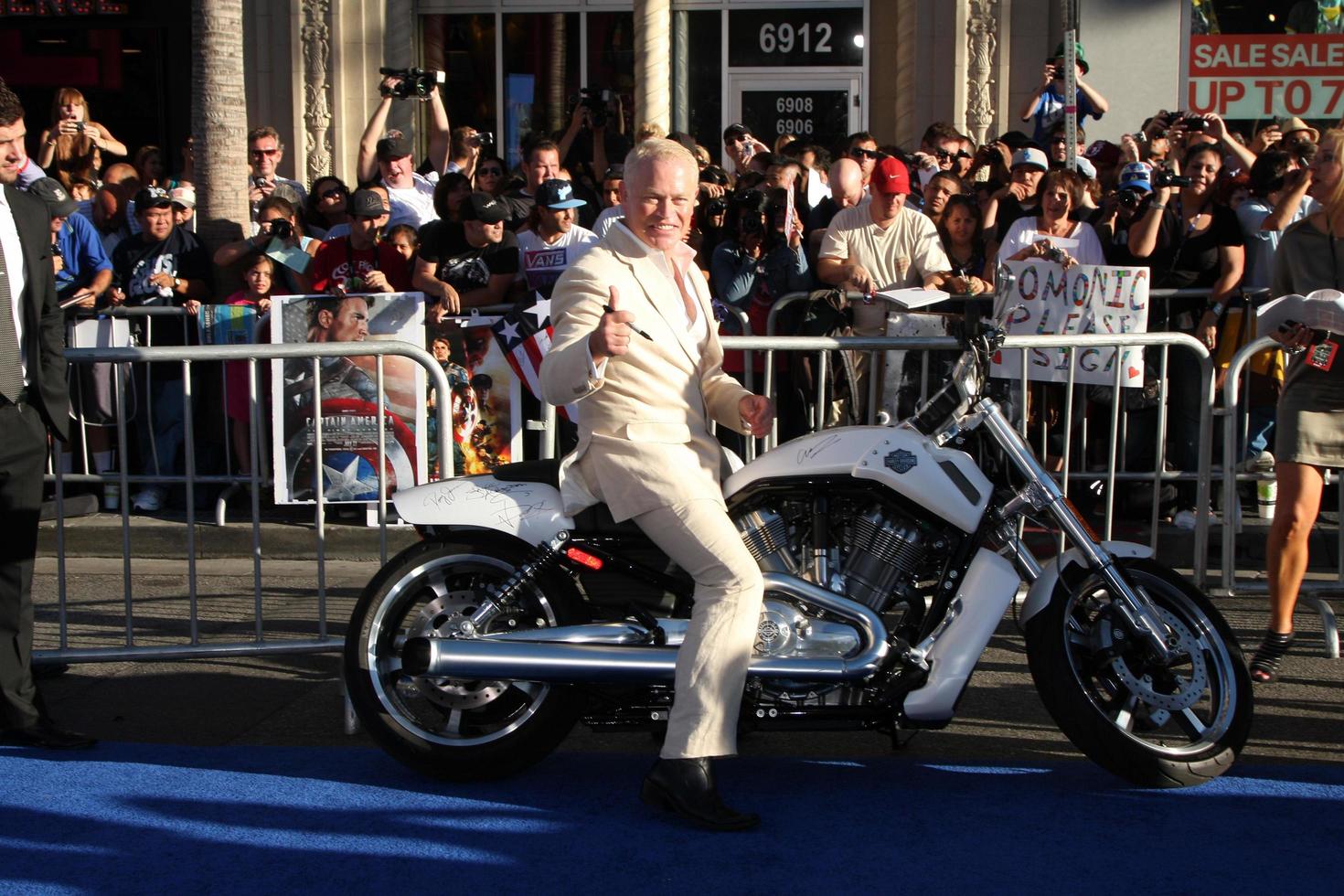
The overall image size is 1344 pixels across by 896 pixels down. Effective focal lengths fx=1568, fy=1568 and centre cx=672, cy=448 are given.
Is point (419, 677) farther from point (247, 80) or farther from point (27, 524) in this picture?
point (247, 80)

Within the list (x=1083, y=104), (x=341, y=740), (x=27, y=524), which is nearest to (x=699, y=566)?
(x=341, y=740)

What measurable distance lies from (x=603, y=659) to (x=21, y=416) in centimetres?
225

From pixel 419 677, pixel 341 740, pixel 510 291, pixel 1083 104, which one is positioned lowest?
pixel 341 740

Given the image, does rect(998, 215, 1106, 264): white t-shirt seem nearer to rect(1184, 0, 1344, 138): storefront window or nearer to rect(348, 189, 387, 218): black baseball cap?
rect(348, 189, 387, 218): black baseball cap

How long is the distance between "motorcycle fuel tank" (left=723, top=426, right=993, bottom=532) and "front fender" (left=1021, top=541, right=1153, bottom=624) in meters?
0.31

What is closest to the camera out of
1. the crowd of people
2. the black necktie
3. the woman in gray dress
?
the black necktie

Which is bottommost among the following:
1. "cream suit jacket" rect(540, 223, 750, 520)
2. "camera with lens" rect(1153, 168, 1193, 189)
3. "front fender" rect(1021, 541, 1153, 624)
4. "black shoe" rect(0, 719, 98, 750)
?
"black shoe" rect(0, 719, 98, 750)

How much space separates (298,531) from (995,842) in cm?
498

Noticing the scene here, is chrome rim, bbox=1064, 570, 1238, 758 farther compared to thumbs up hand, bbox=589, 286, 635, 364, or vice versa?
chrome rim, bbox=1064, 570, 1238, 758

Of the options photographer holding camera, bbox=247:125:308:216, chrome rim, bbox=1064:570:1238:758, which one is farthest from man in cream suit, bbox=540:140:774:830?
photographer holding camera, bbox=247:125:308:216

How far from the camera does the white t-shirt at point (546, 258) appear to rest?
8969mm

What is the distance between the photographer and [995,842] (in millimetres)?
4508

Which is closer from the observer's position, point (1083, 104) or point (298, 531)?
point (298, 531)

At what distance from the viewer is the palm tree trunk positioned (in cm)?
1015
